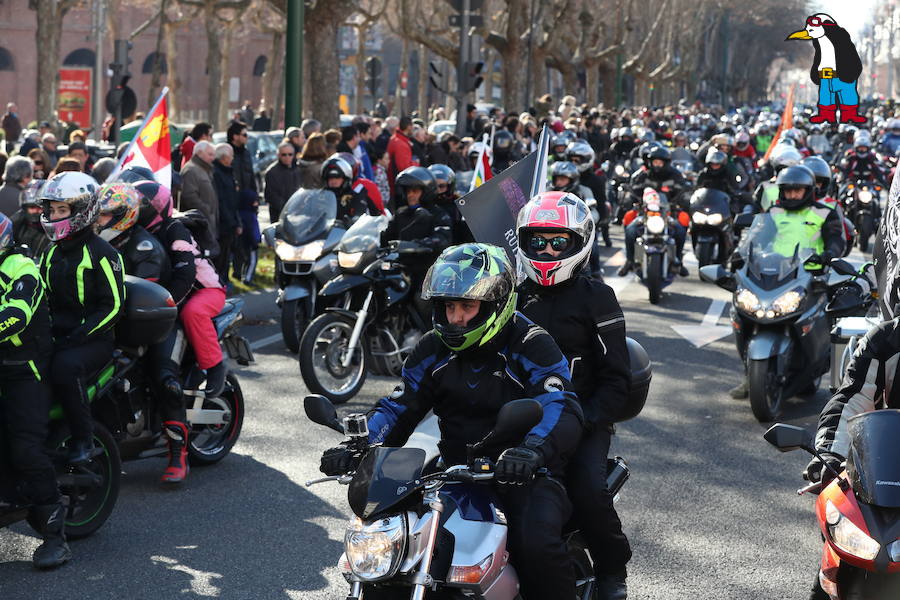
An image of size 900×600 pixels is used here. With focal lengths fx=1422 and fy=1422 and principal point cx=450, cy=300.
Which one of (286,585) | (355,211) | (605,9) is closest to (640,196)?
(355,211)

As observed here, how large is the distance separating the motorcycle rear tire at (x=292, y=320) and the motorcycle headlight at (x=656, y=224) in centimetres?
528

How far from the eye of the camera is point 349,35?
2899 inches

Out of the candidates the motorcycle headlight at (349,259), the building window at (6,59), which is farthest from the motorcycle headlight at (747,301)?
the building window at (6,59)

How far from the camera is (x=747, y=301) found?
9.84m

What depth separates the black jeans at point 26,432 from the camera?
626 cm

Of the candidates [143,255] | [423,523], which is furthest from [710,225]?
[423,523]

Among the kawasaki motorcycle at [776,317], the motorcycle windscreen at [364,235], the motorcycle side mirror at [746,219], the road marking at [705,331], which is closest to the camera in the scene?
the kawasaki motorcycle at [776,317]

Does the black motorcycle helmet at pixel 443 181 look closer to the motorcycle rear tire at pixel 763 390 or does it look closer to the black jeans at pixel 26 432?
the motorcycle rear tire at pixel 763 390

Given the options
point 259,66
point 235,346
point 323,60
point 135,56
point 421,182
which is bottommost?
point 235,346

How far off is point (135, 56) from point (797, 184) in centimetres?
6460

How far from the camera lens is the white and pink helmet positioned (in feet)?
17.8

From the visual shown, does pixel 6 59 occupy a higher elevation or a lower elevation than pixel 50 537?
higher

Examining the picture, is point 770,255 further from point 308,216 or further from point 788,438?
point 788,438

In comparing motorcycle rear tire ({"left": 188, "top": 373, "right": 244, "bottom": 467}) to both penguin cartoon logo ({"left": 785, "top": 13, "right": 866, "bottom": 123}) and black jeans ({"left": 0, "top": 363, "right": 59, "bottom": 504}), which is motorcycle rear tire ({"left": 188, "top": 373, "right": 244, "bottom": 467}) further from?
penguin cartoon logo ({"left": 785, "top": 13, "right": 866, "bottom": 123})
